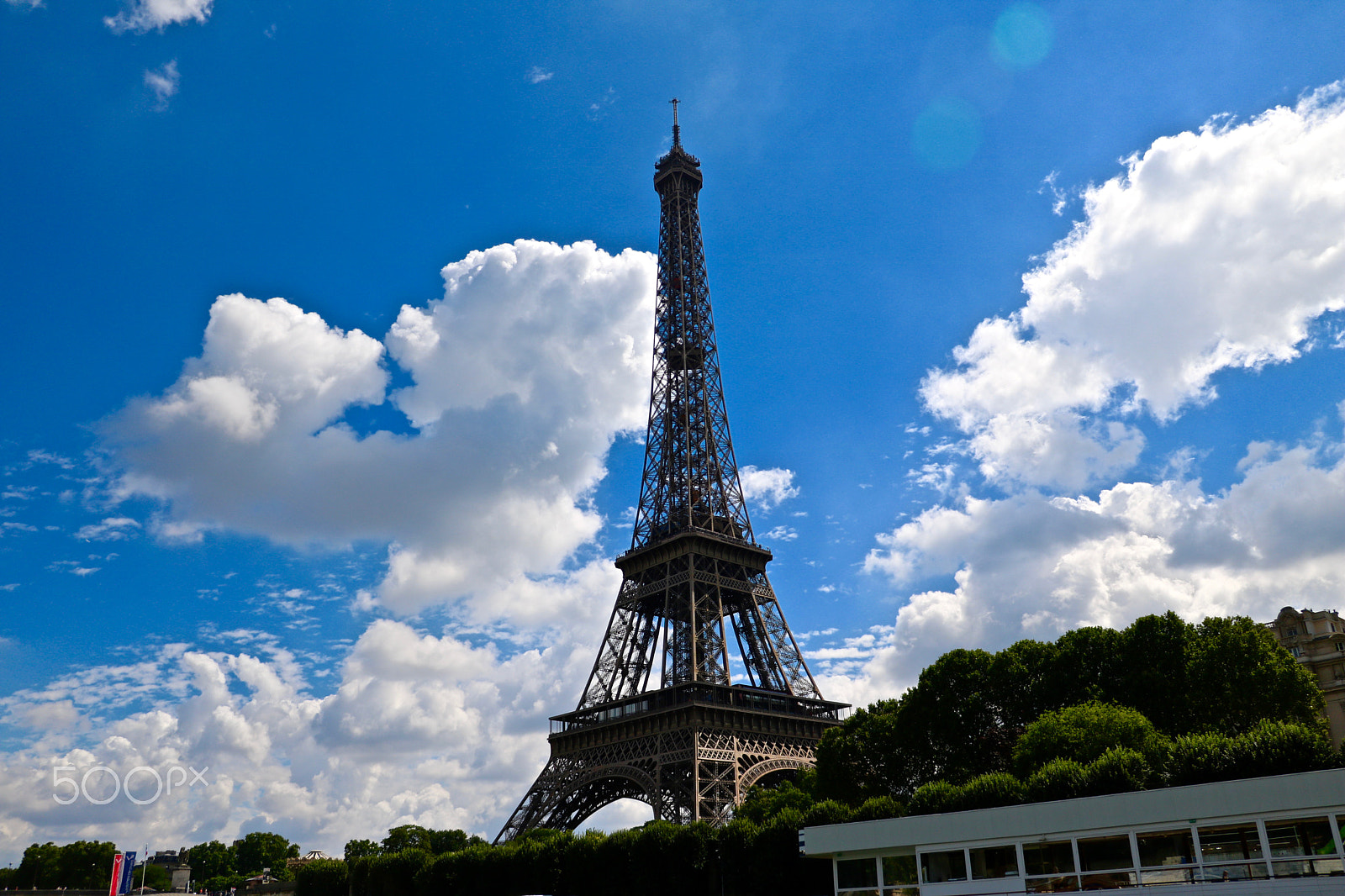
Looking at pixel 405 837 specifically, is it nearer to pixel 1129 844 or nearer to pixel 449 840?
pixel 449 840

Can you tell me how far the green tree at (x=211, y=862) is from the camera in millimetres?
151000

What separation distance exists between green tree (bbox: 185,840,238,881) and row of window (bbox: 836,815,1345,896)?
14971 centimetres

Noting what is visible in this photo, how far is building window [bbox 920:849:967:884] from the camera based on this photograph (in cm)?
3284

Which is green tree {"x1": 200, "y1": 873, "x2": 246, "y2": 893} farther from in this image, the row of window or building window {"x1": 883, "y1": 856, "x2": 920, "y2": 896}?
the row of window

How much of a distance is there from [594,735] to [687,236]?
1968 inches

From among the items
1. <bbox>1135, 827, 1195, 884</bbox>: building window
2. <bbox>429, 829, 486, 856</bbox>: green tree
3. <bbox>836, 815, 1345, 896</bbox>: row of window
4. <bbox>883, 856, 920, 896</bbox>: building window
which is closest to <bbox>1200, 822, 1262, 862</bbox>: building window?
<bbox>836, 815, 1345, 896</bbox>: row of window

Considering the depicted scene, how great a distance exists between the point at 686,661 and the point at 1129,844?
48225 millimetres

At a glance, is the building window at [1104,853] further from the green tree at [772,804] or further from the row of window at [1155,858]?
the green tree at [772,804]

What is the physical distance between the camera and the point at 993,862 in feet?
106

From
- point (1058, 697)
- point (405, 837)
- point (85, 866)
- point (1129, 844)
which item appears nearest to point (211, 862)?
point (85, 866)

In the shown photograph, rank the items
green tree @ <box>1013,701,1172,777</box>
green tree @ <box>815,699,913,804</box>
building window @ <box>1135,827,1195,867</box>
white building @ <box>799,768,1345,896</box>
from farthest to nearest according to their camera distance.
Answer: green tree @ <box>815,699,913,804</box>
green tree @ <box>1013,701,1172,777</box>
building window @ <box>1135,827,1195,867</box>
white building @ <box>799,768,1345,896</box>

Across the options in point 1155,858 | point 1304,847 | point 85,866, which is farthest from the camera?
point 85,866

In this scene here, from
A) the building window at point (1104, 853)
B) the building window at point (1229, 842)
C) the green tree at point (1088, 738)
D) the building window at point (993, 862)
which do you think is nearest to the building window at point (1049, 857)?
the building window at point (1104, 853)

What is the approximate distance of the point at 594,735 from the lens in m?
74.2
